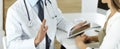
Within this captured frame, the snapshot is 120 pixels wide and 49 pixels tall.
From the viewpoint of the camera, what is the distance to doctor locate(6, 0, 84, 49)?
5.10ft

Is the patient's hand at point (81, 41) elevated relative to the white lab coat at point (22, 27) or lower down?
lower down

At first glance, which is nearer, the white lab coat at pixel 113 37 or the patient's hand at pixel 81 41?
the white lab coat at pixel 113 37

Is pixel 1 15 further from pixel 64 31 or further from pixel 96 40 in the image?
pixel 96 40

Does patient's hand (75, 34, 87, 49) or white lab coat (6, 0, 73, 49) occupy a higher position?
white lab coat (6, 0, 73, 49)

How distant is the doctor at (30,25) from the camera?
155 centimetres

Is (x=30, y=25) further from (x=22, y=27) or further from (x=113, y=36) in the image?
(x=113, y=36)

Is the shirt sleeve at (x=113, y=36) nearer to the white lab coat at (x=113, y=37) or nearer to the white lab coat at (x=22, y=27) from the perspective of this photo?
the white lab coat at (x=113, y=37)

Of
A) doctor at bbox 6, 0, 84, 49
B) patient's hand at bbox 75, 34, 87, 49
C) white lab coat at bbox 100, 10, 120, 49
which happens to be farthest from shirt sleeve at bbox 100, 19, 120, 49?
doctor at bbox 6, 0, 84, 49

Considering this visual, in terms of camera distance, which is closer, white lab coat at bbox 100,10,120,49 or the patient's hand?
white lab coat at bbox 100,10,120,49

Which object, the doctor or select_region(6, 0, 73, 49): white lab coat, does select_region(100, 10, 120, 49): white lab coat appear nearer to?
the doctor

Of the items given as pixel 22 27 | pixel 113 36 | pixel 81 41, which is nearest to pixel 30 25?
pixel 22 27

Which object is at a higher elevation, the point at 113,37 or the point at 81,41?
the point at 113,37

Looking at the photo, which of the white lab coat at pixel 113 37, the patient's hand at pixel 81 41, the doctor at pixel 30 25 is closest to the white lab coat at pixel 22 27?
the doctor at pixel 30 25

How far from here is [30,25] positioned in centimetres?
167
